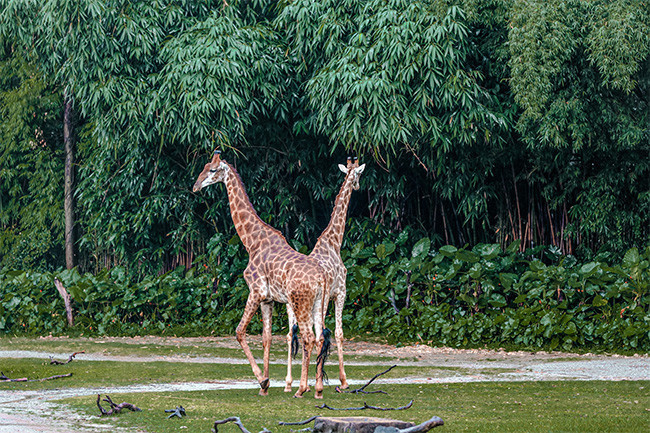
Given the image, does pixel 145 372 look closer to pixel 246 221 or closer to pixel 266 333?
pixel 266 333

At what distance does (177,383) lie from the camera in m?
9.71

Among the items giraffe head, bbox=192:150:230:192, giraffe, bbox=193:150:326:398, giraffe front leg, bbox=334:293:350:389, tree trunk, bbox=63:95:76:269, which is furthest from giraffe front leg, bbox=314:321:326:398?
tree trunk, bbox=63:95:76:269

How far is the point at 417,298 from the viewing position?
46.3 feet

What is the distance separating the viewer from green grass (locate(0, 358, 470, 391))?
9.83 metres

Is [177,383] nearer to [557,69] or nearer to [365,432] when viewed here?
[365,432]

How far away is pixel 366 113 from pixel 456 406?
6090mm

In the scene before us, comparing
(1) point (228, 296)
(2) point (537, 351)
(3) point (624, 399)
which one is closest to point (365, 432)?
(3) point (624, 399)

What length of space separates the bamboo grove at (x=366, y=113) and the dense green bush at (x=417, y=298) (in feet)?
1.88

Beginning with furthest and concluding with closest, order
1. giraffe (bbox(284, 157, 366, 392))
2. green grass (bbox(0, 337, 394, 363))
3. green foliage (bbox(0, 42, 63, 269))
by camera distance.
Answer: green foliage (bbox(0, 42, 63, 269)), green grass (bbox(0, 337, 394, 363)), giraffe (bbox(284, 157, 366, 392))

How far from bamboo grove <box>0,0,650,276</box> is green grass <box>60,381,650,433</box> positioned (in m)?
4.49

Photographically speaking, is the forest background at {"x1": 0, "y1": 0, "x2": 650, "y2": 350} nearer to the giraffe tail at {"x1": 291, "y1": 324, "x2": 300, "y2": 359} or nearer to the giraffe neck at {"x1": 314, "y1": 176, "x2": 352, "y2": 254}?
the giraffe neck at {"x1": 314, "y1": 176, "x2": 352, "y2": 254}

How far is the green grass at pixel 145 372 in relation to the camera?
9.83 metres

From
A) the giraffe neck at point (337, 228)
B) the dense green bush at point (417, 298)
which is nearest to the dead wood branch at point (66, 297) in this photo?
the dense green bush at point (417, 298)

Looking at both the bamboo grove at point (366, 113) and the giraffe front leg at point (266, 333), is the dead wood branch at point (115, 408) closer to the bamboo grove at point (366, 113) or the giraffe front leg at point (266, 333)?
the giraffe front leg at point (266, 333)
